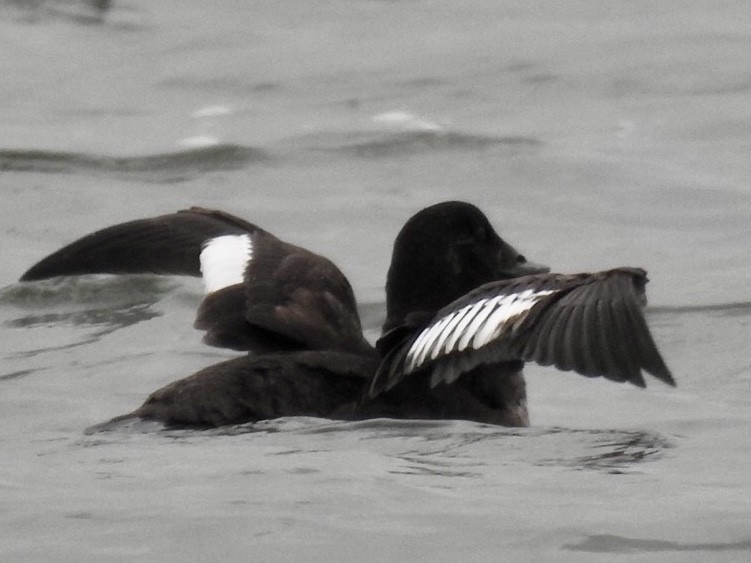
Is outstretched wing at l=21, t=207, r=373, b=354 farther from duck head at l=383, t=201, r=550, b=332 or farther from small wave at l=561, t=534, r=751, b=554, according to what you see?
small wave at l=561, t=534, r=751, b=554

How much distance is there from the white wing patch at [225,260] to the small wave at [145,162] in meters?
4.94

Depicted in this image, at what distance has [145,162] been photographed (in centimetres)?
1328

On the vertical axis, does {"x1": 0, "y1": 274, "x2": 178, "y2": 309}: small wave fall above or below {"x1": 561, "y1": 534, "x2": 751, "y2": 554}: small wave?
above

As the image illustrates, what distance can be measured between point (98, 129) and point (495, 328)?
807 centimetres

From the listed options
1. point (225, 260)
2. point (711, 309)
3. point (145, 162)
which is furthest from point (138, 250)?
point (145, 162)

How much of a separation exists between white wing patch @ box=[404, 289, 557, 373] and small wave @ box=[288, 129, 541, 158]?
22.1 ft

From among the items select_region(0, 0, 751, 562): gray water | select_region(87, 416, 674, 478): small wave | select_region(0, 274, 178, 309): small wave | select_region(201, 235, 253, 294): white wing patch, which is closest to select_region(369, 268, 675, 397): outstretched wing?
select_region(87, 416, 674, 478): small wave

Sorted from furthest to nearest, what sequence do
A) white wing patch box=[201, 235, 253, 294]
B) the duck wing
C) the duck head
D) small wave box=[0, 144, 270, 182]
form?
1. small wave box=[0, 144, 270, 182]
2. white wing patch box=[201, 235, 253, 294]
3. the duck head
4. the duck wing

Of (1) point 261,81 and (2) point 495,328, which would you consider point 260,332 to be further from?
(1) point 261,81

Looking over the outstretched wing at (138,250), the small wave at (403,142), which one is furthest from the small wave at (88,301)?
the small wave at (403,142)

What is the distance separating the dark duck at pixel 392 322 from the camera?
6406 millimetres

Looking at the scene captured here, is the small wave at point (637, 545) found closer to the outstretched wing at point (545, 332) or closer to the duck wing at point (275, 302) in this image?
the outstretched wing at point (545, 332)

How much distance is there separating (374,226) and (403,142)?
80.8 inches

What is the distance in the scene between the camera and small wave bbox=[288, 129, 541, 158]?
1346 cm
